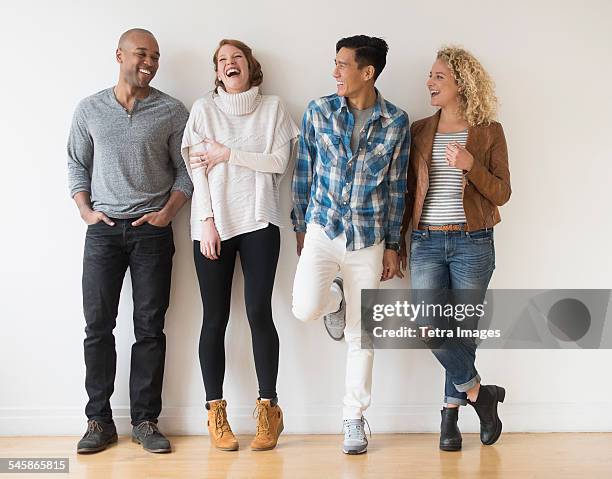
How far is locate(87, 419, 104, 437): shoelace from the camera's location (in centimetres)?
299

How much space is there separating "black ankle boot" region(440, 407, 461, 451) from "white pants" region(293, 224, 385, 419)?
33 cm

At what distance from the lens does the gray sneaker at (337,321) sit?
120 inches

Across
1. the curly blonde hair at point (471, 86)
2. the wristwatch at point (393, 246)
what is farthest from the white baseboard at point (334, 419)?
the curly blonde hair at point (471, 86)

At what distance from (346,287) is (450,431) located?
72 centimetres

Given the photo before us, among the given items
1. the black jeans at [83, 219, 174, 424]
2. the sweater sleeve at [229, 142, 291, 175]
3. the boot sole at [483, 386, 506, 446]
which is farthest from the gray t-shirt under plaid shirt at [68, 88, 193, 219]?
the boot sole at [483, 386, 506, 446]

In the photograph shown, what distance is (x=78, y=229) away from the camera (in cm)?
320

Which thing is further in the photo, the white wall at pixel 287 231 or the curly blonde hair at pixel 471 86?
the white wall at pixel 287 231

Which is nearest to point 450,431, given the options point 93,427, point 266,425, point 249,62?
point 266,425

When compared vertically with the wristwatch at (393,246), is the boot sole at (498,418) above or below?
below

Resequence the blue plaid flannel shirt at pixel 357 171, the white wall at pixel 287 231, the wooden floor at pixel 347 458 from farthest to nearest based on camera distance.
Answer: the white wall at pixel 287 231 < the blue plaid flannel shirt at pixel 357 171 < the wooden floor at pixel 347 458

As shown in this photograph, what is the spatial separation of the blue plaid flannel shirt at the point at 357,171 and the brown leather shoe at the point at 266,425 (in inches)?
29.3

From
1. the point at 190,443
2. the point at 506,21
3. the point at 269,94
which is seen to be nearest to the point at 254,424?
the point at 190,443

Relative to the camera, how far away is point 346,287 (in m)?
3.00

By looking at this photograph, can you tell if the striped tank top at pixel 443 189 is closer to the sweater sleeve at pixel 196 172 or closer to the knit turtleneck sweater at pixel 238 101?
the knit turtleneck sweater at pixel 238 101
